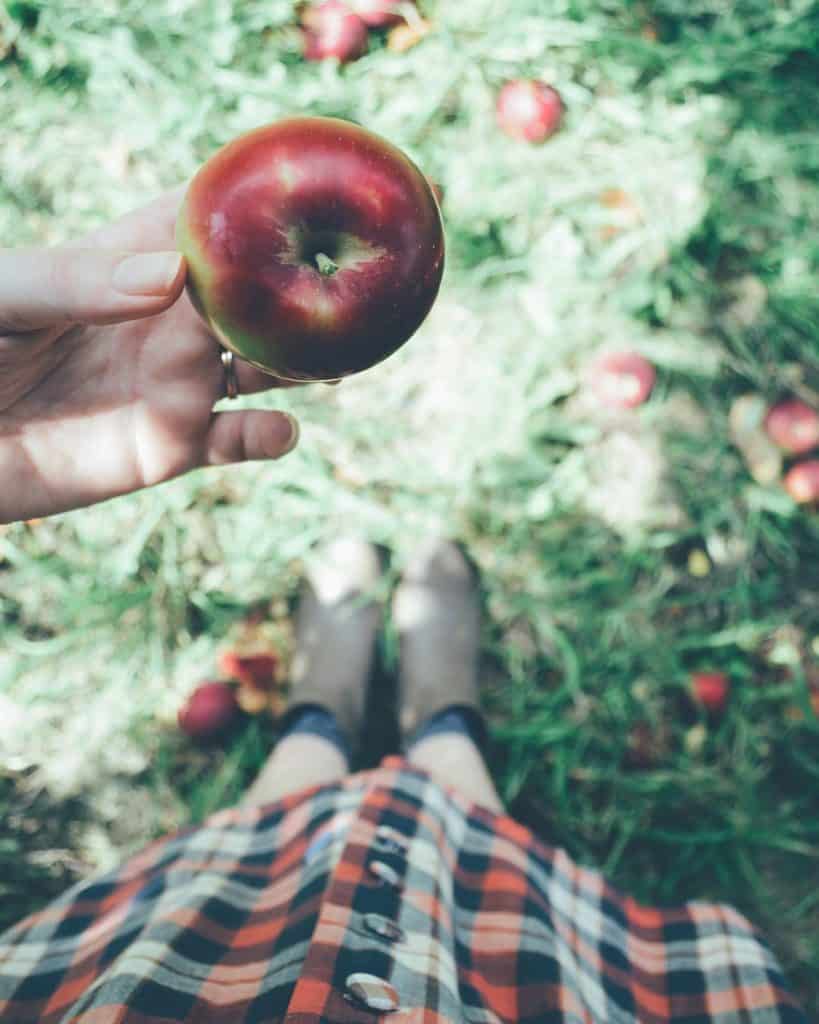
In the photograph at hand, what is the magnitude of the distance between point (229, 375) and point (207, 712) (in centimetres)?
83

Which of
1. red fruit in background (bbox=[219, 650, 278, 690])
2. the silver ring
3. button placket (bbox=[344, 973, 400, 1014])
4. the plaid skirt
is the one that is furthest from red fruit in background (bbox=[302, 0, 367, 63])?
button placket (bbox=[344, 973, 400, 1014])

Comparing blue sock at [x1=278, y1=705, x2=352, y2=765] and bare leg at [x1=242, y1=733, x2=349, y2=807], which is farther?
blue sock at [x1=278, y1=705, x2=352, y2=765]

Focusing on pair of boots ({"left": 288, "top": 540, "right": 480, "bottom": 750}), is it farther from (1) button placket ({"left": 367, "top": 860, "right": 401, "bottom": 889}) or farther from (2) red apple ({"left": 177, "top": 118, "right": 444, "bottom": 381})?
(2) red apple ({"left": 177, "top": 118, "right": 444, "bottom": 381})

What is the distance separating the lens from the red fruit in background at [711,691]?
1900 millimetres

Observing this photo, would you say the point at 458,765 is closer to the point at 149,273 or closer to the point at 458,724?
the point at 458,724

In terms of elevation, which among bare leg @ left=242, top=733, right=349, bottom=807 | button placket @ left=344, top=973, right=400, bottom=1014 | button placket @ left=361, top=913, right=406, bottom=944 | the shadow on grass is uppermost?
button placket @ left=344, top=973, right=400, bottom=1014

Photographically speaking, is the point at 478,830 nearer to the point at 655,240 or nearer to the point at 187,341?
the point at 187,341

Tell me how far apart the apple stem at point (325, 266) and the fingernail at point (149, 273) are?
0.16 metres

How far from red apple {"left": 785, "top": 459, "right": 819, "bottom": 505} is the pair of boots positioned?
75 cm

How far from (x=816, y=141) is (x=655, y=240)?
46 centimetres

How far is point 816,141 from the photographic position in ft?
6.79

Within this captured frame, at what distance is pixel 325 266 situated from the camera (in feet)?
3.25

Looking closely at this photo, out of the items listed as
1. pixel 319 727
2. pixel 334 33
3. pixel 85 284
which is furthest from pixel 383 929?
pixel 334 33

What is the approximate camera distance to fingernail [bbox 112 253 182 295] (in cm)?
99
